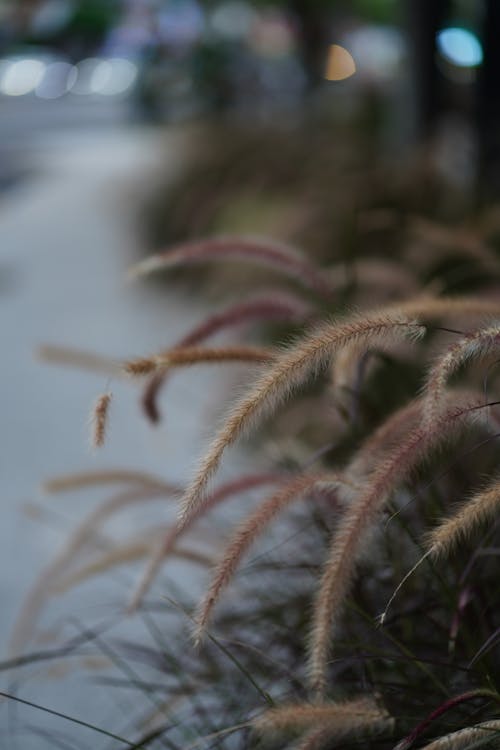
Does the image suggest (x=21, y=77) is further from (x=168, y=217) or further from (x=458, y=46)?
(x=458, y=46)

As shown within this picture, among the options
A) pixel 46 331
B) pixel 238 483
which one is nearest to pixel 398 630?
pixel 238 483

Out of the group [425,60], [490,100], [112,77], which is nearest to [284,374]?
[490,100]

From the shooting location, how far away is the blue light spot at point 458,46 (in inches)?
223

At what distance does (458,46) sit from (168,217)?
1838 mm

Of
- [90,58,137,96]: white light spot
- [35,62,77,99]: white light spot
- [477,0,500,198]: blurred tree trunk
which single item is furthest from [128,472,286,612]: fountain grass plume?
[35,62,77,99]: white light spot

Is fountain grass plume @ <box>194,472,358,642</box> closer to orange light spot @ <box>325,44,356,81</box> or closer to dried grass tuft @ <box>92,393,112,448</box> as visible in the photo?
dried grass tuft @ <box>92,393,112,448</box>

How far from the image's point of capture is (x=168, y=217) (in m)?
6.34

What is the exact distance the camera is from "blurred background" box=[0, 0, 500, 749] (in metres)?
2.75

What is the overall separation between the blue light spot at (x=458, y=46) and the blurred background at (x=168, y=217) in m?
0.02

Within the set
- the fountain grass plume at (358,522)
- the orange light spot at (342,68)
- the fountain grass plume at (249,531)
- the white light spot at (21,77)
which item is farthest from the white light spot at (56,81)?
the fountain grass plume at (358,522)

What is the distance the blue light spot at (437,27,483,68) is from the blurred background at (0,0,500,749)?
0.02m

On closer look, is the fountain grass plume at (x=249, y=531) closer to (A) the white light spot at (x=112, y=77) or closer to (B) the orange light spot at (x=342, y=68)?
(B) the orange light spot at (x=342, y=68)

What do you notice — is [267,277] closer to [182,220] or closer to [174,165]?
[182,220]

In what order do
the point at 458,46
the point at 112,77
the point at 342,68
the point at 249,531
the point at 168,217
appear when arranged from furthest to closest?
1. the point at 112,77
2. the point at 342,68
3. the point at 168,217
4. the point at 458,46
5. the point at 249,531
